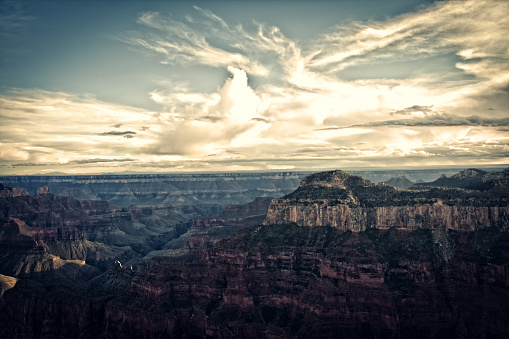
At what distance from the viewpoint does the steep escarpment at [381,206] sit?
12838cm

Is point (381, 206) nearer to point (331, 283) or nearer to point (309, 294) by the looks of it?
point (331, 283)

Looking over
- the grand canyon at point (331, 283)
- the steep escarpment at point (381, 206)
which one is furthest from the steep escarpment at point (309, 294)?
the steep escarpment at point (381, 206)

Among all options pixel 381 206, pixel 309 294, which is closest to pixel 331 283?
pixel 309 294

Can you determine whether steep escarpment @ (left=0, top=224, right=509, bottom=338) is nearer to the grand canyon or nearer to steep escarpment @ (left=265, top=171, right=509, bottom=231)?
the grand canyon

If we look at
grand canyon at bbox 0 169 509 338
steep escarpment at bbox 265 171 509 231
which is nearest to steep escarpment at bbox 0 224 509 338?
grand canyon at bbox 0 169 509 338

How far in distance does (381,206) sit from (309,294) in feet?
131

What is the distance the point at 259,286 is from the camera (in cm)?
13488

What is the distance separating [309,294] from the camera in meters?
125

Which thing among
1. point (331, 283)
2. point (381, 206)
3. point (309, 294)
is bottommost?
point (309, 294)

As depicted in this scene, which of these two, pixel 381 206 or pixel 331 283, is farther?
pixel 381 206

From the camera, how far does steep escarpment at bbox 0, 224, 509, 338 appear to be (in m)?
Result: 113

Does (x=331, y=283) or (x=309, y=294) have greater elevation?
(x=331, y=283)

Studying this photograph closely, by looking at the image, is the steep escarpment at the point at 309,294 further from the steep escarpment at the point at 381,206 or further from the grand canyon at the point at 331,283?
the steep escarpment at the point at 381,206

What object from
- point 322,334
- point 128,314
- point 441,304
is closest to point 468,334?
point 441,304
